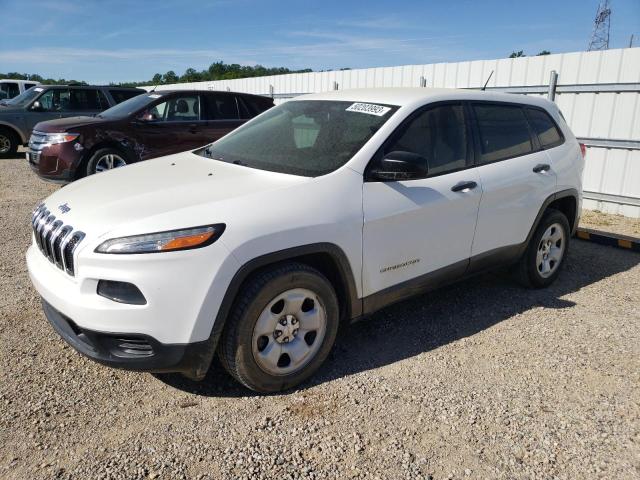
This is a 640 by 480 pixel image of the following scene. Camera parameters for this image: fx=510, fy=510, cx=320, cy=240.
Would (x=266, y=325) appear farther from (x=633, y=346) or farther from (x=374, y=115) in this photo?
(x=633, y=346)

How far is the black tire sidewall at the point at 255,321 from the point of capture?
272 cm

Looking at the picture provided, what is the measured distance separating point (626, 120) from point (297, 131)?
599 centimetres

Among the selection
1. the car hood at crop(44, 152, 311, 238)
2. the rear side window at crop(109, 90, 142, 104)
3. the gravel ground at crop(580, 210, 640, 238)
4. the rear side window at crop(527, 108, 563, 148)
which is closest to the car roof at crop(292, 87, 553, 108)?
the rear side window at crop(527, 108, 563, 148)

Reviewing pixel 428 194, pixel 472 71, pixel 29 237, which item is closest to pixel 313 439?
pixel 428 194

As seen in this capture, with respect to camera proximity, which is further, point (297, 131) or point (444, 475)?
point (297, 131)

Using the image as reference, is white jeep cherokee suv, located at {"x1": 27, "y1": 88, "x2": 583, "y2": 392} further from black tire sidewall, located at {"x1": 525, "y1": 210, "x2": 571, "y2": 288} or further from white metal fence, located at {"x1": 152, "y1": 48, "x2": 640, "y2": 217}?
white metal fence, located at {"x1": 152, "y1": 48, "x2": 640, "y2": 217}

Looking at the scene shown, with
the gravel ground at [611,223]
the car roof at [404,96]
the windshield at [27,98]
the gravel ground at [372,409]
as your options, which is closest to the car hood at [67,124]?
the gravel ground at [372,409]

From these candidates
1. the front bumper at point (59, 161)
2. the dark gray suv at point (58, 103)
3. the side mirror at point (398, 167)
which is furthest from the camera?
the dark gray suv at point (58, 103)

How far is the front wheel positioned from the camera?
7.86 m

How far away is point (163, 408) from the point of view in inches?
112

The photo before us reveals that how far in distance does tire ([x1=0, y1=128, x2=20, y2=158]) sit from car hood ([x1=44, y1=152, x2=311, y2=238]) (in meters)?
11.4

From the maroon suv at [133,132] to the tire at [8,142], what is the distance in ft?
18.4

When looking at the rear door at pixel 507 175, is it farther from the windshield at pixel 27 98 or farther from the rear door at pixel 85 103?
the windshield at pixel 27 98

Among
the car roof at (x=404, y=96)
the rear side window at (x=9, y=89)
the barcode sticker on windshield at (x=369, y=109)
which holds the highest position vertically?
the rear side window at (x=9, y=89)
